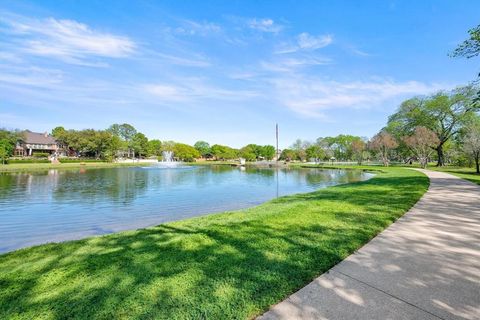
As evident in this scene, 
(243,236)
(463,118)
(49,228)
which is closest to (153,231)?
(243,236)

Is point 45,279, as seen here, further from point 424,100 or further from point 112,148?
point 112,148

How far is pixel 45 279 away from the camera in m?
3.26

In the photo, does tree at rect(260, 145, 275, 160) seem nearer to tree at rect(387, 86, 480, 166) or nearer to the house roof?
tree at rect(387, 86, 480, 166)

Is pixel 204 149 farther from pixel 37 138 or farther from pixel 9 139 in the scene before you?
pixel 9 139

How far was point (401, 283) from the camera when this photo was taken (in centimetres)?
295

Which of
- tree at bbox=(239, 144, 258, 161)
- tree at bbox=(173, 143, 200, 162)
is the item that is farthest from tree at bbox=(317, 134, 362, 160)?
tree at bbox=(173, 143, 200, 162)

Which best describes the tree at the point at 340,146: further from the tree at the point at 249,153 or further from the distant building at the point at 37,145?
the distant building at the point at 37,145

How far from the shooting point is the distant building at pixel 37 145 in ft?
225

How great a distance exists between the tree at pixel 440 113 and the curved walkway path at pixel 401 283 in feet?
151

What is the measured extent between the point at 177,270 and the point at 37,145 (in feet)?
297

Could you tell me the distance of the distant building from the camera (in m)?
68.5

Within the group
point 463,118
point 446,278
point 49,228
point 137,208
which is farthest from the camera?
point 463,118

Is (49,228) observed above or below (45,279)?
below

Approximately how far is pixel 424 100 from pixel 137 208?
178ft
